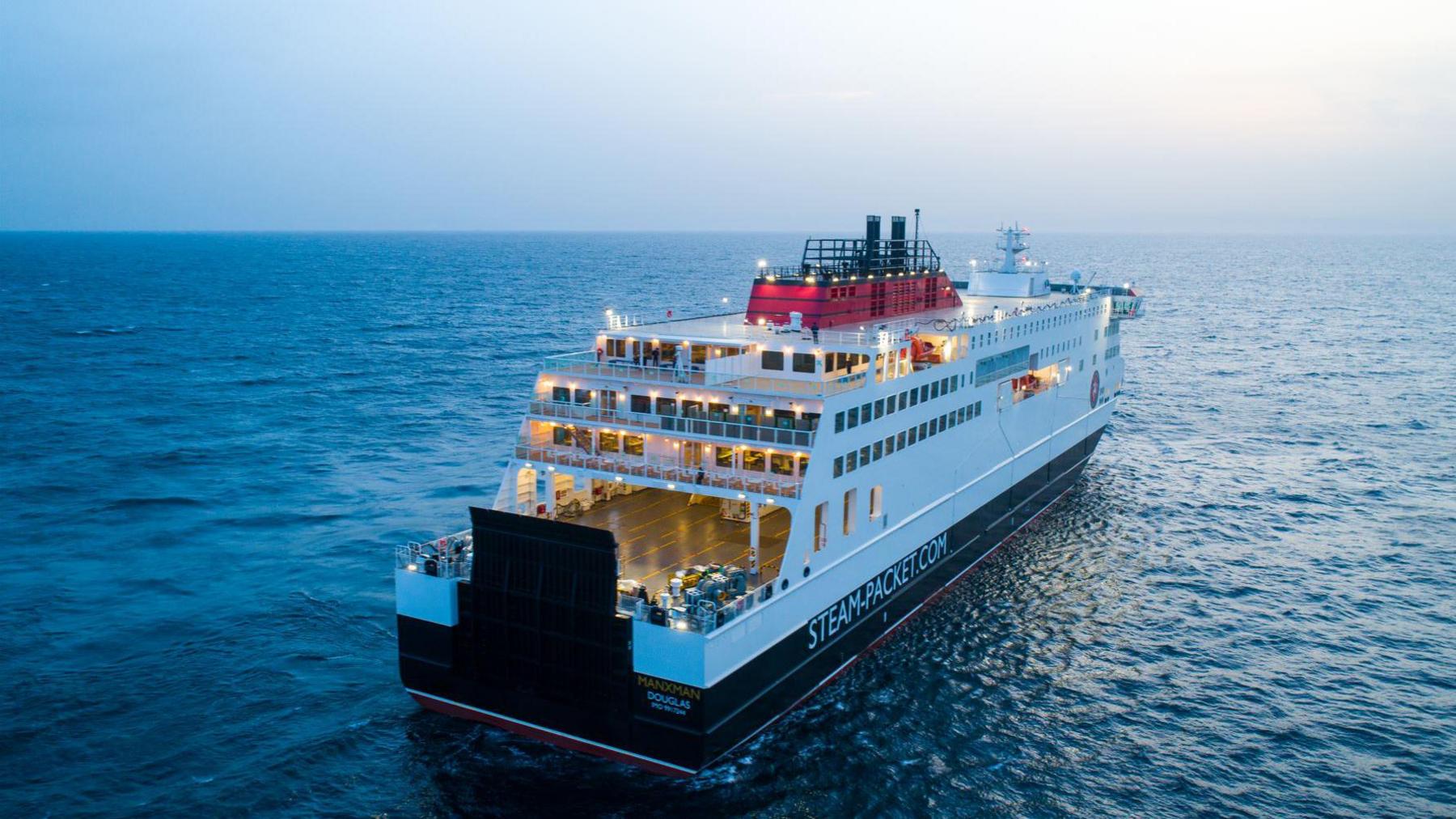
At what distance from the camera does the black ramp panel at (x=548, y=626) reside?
24.7m

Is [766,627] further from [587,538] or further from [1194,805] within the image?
[1194,805]

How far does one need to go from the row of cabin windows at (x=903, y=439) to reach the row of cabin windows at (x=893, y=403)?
2.64ft

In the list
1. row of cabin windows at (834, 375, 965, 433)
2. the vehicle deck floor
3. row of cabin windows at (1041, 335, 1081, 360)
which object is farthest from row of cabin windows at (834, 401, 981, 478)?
row of cabin windows at (1041, 335, 1081, 360)

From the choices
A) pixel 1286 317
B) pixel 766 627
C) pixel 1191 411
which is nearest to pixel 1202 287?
pixel 1286 317

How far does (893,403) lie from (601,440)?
9438 mm

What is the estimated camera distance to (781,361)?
3297 centimetres

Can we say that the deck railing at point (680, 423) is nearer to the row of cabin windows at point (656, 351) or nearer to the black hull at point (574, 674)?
the row of cabin windows at point (656, 351)

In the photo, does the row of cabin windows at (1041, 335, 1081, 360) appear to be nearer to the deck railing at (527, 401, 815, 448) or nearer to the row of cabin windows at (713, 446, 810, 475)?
the row of cabin windows at (713, 446, 810, 475)

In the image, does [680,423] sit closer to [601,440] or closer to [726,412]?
[726,412]

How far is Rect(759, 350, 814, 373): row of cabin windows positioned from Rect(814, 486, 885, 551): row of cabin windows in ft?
15.0

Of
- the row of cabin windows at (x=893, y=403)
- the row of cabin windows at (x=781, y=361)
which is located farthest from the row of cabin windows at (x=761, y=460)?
the row of cabin windows at (x=781, y=361)

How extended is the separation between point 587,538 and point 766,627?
518 centimetres

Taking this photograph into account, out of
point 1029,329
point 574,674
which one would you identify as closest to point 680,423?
point 574,674

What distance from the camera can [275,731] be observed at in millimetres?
26531
